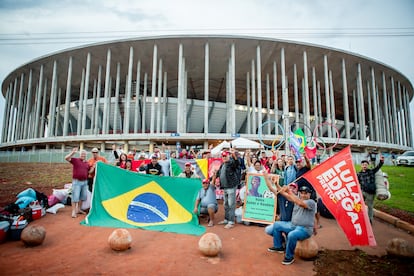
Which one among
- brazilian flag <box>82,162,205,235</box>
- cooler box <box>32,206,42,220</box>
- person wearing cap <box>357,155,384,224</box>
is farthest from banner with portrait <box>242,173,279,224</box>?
cooler box <box>32,206,42,220</box>

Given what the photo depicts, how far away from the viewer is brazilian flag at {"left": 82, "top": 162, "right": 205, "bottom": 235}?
6273 millimetres

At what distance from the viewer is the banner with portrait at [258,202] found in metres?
6.70

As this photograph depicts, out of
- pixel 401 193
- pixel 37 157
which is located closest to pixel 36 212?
pixel 401 193

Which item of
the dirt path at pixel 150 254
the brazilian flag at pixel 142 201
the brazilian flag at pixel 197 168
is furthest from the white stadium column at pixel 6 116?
the dirt path at pixel 150 254

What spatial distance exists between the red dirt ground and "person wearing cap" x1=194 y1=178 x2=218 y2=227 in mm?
903

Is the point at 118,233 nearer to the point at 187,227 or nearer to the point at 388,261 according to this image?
the point at 187,227

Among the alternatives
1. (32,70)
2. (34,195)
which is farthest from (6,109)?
(34,195)

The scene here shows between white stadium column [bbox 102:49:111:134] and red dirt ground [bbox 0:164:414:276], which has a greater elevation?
white stadium column [bbox 102:49:111:134]

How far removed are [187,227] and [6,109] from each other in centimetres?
6208

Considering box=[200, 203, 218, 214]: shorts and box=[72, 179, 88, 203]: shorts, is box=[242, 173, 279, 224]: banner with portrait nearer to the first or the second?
box=[200, 203, 218, 214]: shorts

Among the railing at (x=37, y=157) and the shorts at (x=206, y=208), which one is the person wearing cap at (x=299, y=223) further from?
the railing at (x=37, y=157)

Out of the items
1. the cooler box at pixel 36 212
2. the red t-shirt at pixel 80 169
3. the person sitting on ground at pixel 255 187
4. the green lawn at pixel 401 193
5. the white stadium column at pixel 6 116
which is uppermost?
the white stadium column at pixel 6 116

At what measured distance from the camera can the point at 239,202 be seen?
915 cm

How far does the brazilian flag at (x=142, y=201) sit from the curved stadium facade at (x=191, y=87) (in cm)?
2106
